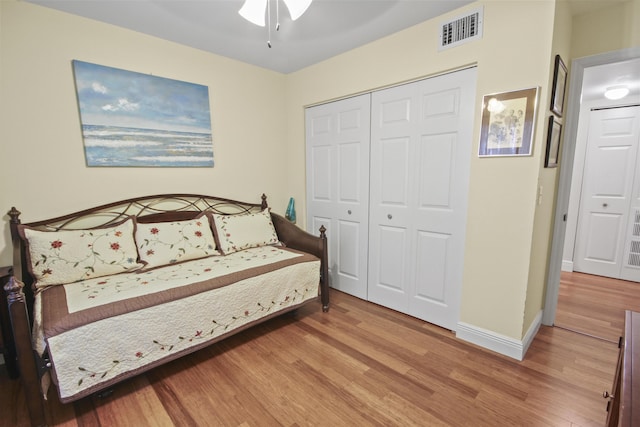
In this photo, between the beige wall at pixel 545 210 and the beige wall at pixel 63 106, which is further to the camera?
the beige wall at pixel 63 106

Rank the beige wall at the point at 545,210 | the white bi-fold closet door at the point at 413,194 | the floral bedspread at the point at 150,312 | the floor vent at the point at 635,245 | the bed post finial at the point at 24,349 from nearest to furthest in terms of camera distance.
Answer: the bed post finial at the point at 24,349, the floral bedspread at the point at 150,312, the beige wall at the point at 545,210, the white bi-fold closet door at the point at 413,194, the floor vent at the point at 635,245

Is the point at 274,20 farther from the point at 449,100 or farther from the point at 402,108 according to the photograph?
the point at 449,100

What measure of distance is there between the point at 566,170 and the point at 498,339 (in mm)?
1376

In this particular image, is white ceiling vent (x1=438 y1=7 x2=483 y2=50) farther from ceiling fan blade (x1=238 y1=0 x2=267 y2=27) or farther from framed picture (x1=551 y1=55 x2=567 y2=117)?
ceiling fan blade (x1=238 y1=0 x2=267 y2=27)

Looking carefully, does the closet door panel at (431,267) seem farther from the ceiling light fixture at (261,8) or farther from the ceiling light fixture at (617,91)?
the ceiling light fixture at (617,91)

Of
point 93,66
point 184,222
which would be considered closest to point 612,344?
point 184,222

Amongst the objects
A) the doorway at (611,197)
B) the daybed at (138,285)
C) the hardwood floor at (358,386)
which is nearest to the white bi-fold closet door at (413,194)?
the hardwood floor at (358,386)

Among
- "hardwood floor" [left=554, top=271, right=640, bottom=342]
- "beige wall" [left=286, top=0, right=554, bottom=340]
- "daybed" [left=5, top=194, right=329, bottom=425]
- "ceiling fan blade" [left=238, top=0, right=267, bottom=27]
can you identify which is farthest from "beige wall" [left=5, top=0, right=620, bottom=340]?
"ceiling fan blade" [left=238, top=0, right=267, bottom=27]

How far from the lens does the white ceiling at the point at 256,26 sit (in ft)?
6.14

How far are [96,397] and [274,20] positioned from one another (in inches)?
105

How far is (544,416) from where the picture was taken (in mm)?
1438

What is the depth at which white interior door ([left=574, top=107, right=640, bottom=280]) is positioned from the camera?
3.21 metres

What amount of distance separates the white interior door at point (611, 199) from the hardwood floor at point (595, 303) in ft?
0.78

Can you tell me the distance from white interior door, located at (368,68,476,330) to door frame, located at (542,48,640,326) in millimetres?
783
